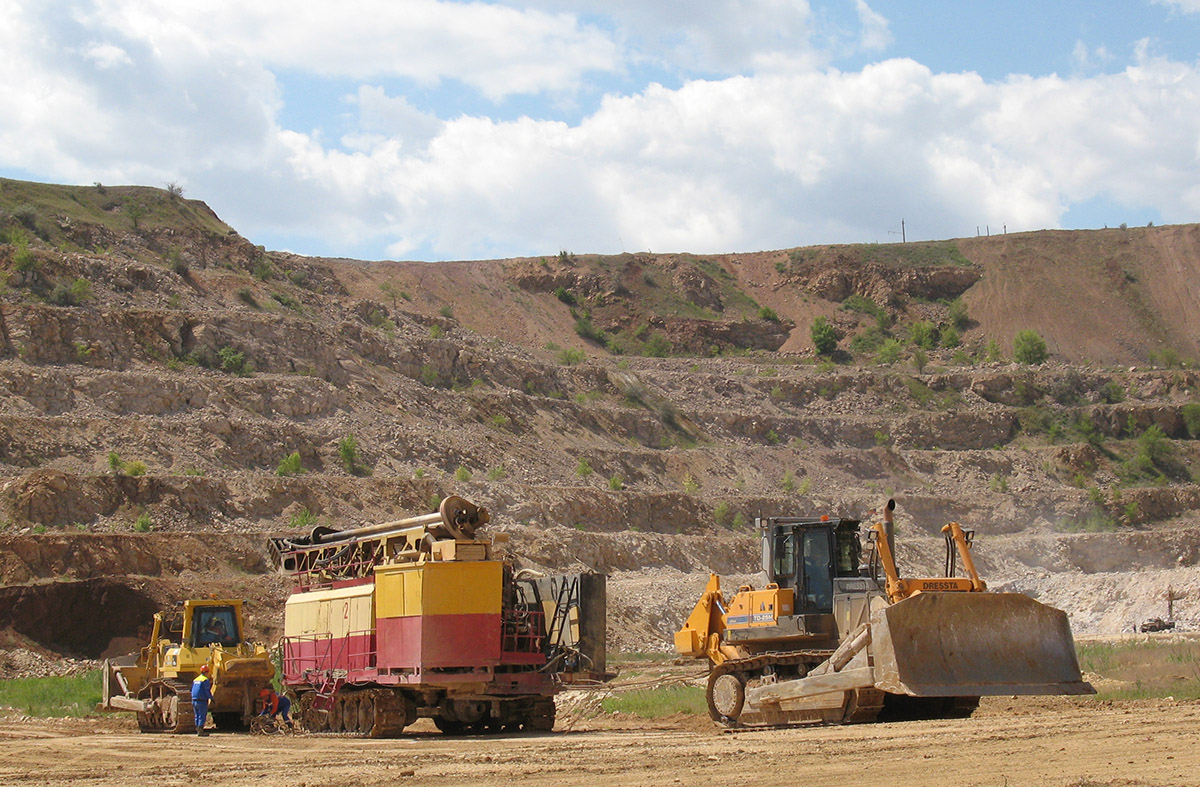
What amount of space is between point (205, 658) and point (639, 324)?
6759 cm

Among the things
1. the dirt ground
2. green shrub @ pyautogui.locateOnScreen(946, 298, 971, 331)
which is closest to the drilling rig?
the dirt ground

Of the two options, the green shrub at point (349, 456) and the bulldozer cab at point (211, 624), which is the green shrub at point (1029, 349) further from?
the bulldozer cab at point (211, 624)

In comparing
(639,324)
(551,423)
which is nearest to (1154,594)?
(551,423)

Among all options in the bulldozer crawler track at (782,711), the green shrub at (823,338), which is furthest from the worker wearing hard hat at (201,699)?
the green shrub at (823,338)

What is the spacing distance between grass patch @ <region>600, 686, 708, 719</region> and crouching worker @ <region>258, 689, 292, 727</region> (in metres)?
5.52

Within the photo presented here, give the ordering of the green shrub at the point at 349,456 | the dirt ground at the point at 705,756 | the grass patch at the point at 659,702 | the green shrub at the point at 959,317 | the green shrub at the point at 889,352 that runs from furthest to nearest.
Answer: the green shrub at the point at 959,317, the green shrub at the point at 889,352, the green shrub at the point at 349,456, the grass patch at the point at 659,702, the dirt ground at the point at 705,756

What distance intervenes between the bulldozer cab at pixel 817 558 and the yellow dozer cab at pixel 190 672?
29.2ft

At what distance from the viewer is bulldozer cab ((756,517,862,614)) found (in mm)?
17406

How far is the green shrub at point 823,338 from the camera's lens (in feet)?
278

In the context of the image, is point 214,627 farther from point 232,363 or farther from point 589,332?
point 589,332

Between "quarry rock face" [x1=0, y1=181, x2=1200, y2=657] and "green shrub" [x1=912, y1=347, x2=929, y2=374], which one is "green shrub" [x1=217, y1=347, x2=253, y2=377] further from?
"green shrub" [x1=912, y1=347, x2=929, y2=374]

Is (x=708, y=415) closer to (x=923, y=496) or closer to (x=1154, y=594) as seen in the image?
(x=923, y=496)

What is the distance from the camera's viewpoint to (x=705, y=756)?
13617 millimetres

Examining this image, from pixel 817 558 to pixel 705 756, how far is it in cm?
466
